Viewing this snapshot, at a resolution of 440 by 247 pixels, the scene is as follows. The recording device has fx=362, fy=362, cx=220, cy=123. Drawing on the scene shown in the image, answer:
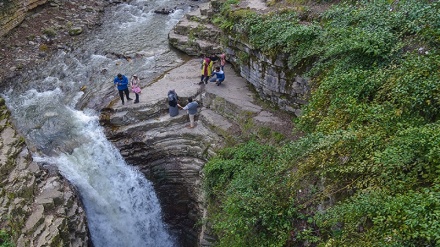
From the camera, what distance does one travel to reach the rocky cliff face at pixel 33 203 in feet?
32.0

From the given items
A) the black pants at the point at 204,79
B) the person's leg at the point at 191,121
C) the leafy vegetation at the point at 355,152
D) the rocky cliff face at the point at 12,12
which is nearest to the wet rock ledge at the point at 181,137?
the person's leg at the point at 191,121

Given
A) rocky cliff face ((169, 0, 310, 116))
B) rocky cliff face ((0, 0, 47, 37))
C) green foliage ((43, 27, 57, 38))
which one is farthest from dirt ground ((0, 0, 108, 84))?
rocky cliff face ((169, 0, 310, 116))

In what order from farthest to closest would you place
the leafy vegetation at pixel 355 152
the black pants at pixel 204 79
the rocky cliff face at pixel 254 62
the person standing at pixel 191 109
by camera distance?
the black pants at pixel 204 79 < the person standing at pixel 191 109 < the rocky cliff face at pixel 254 62 < the leafy vegetation at pixel 355 152

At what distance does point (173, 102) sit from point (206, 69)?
2043 mm

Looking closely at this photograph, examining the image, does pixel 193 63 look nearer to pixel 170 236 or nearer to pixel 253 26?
pixel 253 26

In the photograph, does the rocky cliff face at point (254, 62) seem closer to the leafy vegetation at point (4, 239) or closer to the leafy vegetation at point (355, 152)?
the leafy vegetation at point (355, 152)

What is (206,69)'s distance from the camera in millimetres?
14258

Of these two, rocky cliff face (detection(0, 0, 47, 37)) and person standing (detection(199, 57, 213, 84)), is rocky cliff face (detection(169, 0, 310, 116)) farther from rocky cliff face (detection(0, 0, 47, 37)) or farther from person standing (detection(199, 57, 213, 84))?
rocky cliff face (detection(0, 0, 47, 37))

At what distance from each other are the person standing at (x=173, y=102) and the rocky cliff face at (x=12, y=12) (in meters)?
11.7

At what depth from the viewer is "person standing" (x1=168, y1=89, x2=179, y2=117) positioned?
13235 mm

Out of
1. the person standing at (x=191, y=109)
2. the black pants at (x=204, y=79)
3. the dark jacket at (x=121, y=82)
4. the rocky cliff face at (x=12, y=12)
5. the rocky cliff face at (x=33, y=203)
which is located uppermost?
the rocky cliff face at (x=12, y=12)

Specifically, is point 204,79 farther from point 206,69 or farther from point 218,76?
point 218,76

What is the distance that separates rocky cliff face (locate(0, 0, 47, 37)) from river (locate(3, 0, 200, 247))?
13.0 ft

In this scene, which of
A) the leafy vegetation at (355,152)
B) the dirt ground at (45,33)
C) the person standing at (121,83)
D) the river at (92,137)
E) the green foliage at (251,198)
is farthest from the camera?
the dirt ground at (45,33)
